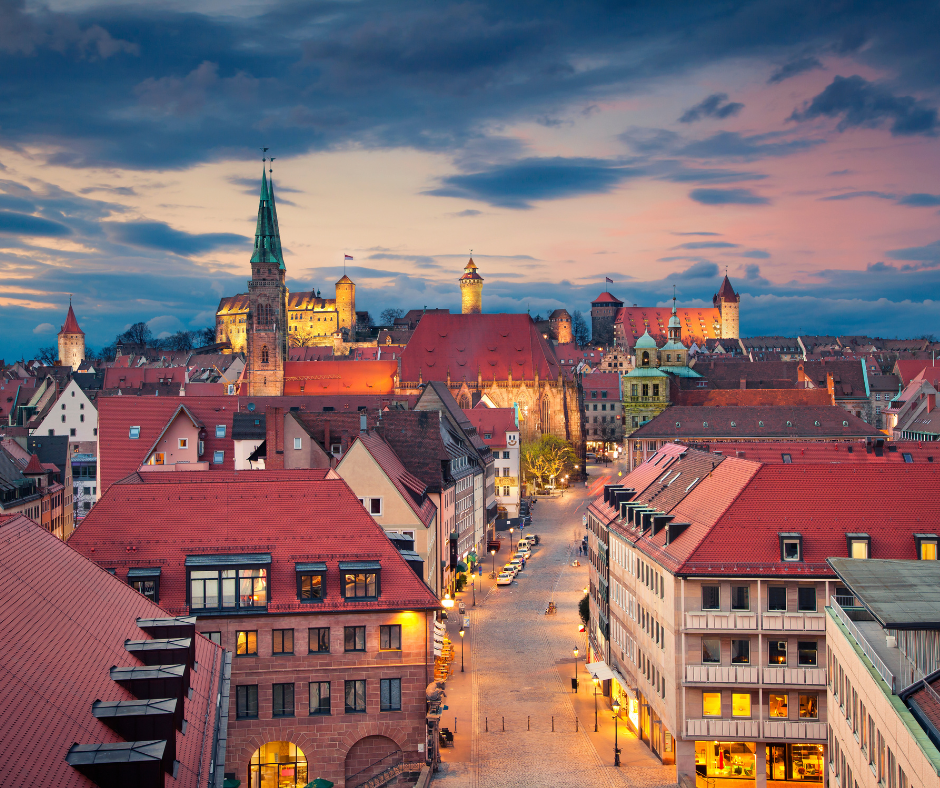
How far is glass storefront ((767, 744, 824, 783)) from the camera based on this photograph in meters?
37.7

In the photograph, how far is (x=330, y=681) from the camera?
36.8m

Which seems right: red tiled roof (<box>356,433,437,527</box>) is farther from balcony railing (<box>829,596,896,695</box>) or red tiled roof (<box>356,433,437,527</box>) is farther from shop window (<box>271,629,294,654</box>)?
balcony railing (<box>829,596,896,695</box>)

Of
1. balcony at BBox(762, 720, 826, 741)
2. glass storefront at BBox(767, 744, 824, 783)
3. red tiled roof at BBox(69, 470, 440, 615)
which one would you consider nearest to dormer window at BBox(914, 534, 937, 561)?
balcony at BBox(762, 720, 826, 741)

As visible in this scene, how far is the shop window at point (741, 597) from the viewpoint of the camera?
37781 millimetres

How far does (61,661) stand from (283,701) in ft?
61.2

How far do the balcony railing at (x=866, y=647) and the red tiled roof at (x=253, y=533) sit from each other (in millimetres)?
13690

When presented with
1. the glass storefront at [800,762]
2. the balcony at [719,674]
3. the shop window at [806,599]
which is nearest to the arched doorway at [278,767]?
the balcony at [719,674]

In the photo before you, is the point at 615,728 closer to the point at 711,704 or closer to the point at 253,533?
the point at 711,704

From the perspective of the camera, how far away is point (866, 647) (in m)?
25.5

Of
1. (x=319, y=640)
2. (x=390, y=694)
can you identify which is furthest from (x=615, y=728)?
(x=319, y=640)

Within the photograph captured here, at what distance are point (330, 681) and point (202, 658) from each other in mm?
10536

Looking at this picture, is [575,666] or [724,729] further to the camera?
[575,666]

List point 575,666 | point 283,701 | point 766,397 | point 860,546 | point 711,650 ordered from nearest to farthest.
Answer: point 283,701 < point 860,546 < point 711,650 < point 575,666 < point 766,397

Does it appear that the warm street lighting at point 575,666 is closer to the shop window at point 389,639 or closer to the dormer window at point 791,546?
the shop window at point 389,639
